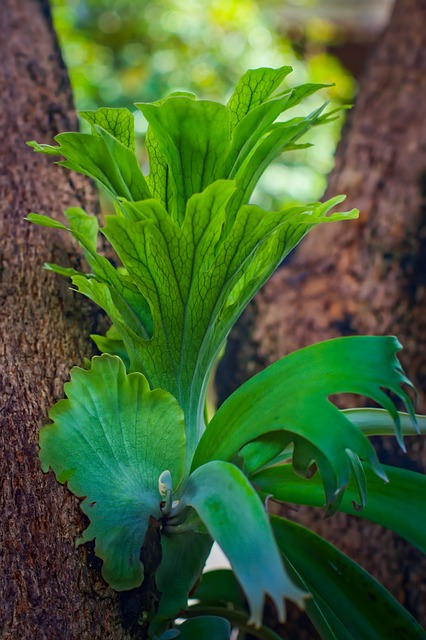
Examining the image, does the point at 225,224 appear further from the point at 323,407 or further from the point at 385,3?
the point at 385,3

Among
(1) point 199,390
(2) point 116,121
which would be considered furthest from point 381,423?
(2) point 116,121

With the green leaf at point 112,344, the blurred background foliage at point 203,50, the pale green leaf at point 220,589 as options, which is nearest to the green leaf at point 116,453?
the green leaf at point 112,344

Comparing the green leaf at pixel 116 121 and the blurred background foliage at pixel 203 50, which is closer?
the green leaf at pixel 116 121

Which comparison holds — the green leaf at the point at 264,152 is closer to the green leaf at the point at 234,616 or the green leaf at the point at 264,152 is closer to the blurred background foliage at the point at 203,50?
the green leaf at the point at 234,616

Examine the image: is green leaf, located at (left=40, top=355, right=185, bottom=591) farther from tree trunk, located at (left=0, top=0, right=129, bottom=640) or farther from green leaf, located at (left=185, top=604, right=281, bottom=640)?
green leaf, located at (left=185, top=604, right=281, bottom=640)

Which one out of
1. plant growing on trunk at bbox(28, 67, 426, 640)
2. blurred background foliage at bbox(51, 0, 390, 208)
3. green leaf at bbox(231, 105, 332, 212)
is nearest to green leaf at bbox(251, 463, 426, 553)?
plant growing on trunk at bbox(28, 67, 426, 640)

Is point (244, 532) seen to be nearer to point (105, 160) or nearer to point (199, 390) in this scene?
point (199, 390)

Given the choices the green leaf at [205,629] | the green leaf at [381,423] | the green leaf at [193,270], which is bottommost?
the green leaf at [205,629]
